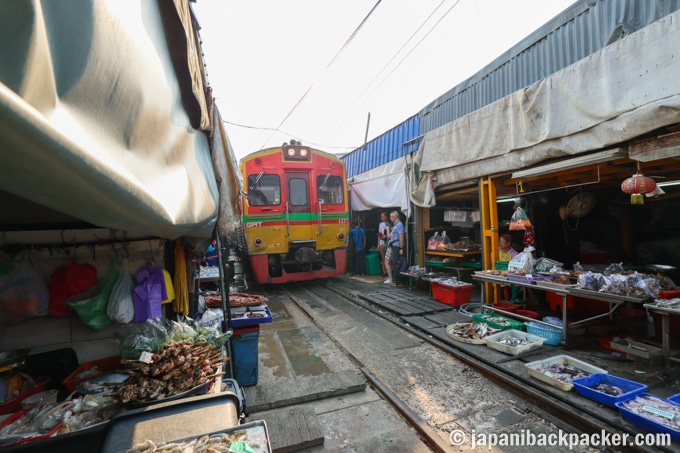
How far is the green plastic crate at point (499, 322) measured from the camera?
4.83 m

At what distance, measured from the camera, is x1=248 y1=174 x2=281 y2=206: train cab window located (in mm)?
8289

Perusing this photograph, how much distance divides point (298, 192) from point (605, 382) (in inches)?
285

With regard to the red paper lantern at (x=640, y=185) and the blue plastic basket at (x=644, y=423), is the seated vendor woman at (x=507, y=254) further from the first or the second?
the blue plastic basket at (x=644, y=423)

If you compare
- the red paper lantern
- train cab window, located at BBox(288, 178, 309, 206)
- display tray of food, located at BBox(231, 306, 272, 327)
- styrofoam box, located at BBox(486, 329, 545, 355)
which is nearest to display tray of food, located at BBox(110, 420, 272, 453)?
display tray of food, located at BBox(231, 306, 272, 327)

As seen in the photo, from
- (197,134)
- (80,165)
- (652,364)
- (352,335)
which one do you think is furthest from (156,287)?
(652,364)

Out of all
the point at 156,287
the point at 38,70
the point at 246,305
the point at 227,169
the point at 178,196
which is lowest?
the point at 246,305

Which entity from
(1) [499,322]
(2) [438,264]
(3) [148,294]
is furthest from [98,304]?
(2) [438,264]

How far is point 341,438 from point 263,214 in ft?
20.4

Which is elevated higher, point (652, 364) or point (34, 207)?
point (34, 207)

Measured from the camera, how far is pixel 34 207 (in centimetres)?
217

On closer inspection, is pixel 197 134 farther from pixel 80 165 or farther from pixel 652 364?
pixel 652 364

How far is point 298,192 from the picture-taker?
8828 mm

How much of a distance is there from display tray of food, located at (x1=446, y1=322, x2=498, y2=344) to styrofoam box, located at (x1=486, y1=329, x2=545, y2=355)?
13 centimetres

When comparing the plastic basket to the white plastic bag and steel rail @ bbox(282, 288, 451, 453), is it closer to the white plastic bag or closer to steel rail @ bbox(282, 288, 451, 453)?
steel rail @ bbox(282, 288, 451, 453)
